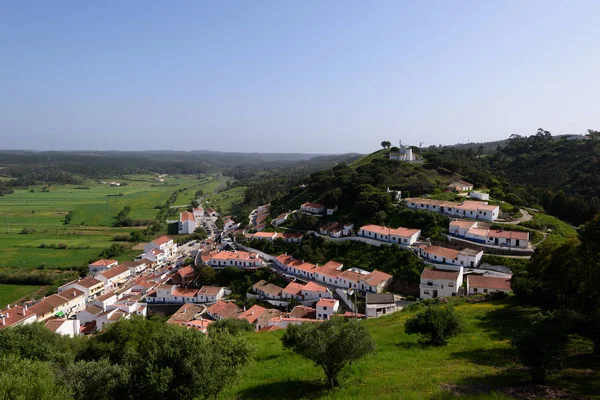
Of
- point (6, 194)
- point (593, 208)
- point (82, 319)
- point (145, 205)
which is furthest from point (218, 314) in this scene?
point (6, 194)

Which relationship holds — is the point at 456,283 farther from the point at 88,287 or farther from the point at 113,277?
the point at 113,277

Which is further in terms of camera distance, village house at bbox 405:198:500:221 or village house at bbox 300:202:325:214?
village house at bbox 300:202:325:214

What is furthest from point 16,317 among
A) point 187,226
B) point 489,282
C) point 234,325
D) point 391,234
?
point 489,282

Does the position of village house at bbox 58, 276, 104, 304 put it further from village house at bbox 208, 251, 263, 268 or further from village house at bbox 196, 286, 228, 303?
village house at bbox 196, 286, 228, 303

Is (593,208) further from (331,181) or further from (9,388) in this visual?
(9,388)

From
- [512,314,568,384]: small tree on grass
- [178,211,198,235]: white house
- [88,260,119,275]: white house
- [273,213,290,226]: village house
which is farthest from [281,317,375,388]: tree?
[178,211,198,235]: white house

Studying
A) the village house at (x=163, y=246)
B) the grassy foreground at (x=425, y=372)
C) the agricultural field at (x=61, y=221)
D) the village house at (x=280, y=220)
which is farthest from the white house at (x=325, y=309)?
the agricultural field at (x=61, y=221)
